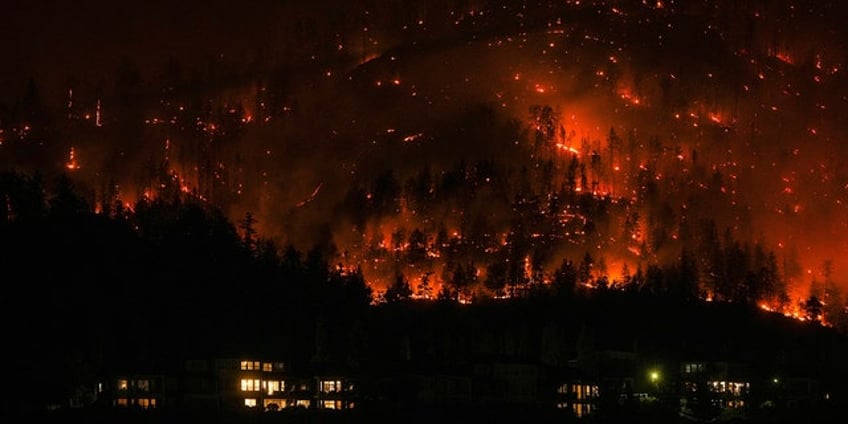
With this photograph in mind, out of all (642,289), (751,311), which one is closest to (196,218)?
A: (642,289)

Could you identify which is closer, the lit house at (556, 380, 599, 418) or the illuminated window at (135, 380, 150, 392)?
the illuminated window at (135, 380, 150, 392)

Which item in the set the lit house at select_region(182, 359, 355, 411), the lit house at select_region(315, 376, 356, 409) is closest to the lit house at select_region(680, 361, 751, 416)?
the lit house at select_region(315, 376, 356, 409)

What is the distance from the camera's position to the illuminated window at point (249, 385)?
110312mm

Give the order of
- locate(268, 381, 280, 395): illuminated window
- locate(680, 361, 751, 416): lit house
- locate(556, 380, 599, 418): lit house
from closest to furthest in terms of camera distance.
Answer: locate(268, 381, 280, 395): illuminated window, locate(556, 380, 599, 418): lit house, locate(680, 361, 751, 416): lit house

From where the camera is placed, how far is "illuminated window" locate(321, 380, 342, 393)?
109688mm

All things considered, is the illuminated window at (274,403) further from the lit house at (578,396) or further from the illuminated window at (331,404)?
the lit house at (578,396)

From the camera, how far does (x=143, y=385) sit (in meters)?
105

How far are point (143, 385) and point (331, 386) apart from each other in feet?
52.5

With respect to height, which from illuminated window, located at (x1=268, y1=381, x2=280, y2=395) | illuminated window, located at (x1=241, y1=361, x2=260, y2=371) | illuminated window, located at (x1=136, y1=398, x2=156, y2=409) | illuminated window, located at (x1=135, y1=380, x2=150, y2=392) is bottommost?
illuminated window, located at (x1=136, y1=398, x2=156, y2=409)

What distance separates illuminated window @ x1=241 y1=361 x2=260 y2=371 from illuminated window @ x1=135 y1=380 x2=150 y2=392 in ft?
29.9

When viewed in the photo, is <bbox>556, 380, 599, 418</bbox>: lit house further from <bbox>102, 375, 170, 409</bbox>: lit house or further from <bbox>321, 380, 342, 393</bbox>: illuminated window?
<bbox>102, 375, 170, 409</bbox>: lit house

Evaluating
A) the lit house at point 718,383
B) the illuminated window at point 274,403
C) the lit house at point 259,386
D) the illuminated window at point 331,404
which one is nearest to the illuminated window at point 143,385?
the lit house at point 259,386

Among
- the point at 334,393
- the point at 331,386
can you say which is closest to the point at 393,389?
the point at 334,393

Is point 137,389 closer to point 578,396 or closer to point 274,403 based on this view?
point 274,403
